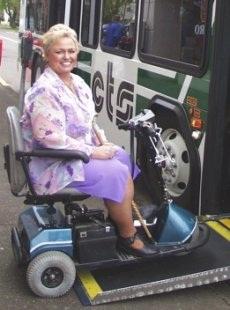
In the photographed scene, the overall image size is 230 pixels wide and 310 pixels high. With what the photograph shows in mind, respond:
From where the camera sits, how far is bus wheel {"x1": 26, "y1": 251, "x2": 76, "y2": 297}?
3572 mm

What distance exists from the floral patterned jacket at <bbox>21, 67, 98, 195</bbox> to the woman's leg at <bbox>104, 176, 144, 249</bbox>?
0.28 m

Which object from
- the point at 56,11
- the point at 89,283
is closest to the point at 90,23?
the point at 56,11

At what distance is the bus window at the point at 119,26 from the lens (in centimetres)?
556

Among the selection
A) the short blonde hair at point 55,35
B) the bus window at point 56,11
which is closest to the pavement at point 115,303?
the short blonde hair at point 55,35

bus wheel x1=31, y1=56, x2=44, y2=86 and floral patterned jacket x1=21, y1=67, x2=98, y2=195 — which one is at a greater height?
floral patterned jacket x1=21, y1=67, x2=98, y2=195

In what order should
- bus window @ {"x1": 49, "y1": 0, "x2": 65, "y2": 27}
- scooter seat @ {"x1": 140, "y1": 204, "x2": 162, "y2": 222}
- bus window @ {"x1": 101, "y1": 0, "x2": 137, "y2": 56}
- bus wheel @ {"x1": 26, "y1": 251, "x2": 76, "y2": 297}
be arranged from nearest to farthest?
bus wheel @ {"x1": 26, "y1": 251, "x2": 76, "y2": 297}
scooter seat @ {"x1": 140, "y1": 204, "x2": 162, "y2": 222}
bus window @ {"x1": 101, "y1": 0, "x2": 137, "y2": 56}
bus window @ {"x1": 49, "y1": 0, "x2": 65, "y2": 27}

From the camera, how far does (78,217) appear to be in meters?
3.75

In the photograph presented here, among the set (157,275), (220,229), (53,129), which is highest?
(53,129)

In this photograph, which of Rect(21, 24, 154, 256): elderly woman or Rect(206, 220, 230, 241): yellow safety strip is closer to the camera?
Rect(21, 24, 154, 256): elderly woman

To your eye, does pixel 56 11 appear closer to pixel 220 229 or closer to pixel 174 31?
pixel 174 31

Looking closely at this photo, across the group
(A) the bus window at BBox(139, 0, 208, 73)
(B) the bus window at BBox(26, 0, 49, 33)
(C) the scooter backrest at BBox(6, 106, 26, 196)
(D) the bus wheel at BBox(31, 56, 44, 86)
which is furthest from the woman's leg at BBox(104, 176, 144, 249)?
(D) the bus wheel at BBox(31, 56, 44, 86)

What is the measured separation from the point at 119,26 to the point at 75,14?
162 cm

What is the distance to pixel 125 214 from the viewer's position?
12.0 feet

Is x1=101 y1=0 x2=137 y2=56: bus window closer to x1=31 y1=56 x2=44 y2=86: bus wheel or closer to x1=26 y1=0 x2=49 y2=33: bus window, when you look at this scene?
x1=26 y1=0 x2=49 y2=33: bus window
